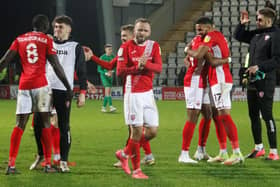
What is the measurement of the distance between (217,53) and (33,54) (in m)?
2.53

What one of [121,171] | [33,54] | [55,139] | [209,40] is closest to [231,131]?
[209,40]

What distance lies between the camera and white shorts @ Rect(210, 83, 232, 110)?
32.9 feet

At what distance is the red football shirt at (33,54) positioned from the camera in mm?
8766

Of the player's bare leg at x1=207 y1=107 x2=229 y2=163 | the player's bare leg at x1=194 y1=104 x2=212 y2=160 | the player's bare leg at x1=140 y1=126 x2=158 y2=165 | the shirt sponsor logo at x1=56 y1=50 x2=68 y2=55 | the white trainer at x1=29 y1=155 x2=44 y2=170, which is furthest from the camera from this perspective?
the player's bare leg at x1=194 y1=104 x2=212 y2=160

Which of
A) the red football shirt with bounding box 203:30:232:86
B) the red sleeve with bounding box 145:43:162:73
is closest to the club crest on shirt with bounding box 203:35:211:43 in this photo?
the red football shirt with bounding box 203:30:232:86

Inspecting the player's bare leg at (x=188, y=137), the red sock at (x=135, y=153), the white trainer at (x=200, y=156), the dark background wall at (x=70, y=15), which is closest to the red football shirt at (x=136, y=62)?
the red sock at (x=135, y=153)

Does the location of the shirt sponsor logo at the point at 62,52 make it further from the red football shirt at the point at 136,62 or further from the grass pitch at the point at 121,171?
the grass pitch at the point at 121,171

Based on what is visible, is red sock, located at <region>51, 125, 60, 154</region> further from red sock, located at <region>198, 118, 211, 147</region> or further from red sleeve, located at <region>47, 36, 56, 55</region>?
red sock, located at <region>198, 118, 211, 147</region>

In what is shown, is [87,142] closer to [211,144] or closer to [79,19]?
[211,144]

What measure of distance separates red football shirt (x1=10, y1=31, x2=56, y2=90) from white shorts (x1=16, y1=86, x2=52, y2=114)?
0.06 meters

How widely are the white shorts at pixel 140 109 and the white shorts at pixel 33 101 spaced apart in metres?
0.94

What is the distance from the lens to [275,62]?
407 inches

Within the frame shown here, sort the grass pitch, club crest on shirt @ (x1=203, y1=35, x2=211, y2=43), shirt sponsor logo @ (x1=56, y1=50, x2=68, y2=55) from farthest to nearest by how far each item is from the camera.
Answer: club crest on shirt @ (x1=203, y1=35, x2=211, y2=43) → shirt sponsor logo @ (x1=56, y1=50, x2=68, y2=55) → the grass pitch

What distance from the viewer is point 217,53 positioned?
32.8ft
